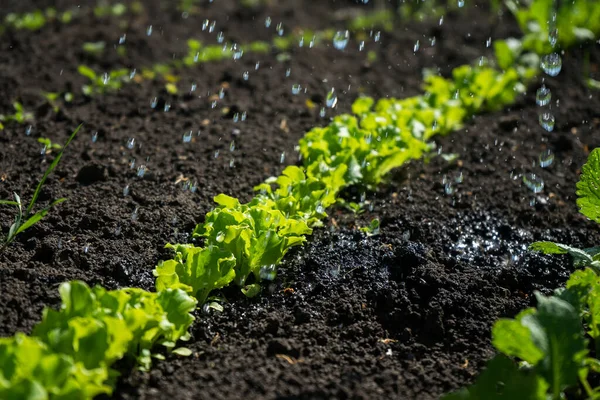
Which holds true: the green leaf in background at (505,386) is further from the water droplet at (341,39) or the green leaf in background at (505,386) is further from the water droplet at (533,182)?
the water droplet at (341,39)

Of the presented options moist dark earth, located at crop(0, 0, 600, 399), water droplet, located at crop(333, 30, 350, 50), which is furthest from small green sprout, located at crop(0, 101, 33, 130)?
water droplet, located at crop(333, 30, 350, 50)

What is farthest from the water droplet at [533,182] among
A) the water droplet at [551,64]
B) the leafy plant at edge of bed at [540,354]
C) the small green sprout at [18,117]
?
the small green sprout at [18,117]

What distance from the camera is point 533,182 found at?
13.6 feet

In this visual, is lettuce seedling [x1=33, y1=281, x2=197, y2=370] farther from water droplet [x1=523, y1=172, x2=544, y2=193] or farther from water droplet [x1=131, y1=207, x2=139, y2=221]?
water droplet [x1=523, y1=172, x2=544, y2=193]

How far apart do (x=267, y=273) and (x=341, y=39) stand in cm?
409

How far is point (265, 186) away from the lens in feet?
11.5

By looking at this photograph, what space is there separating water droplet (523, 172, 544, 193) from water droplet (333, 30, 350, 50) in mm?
2825

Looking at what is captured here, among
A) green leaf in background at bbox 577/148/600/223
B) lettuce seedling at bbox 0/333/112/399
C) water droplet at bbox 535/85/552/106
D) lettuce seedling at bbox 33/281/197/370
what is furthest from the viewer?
water droplet at bbox 535/85/552/106

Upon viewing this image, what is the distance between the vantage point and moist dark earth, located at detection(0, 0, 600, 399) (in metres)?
2.64

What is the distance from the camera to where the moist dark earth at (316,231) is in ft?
8.67

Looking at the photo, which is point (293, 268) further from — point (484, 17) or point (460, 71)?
point (484, 17)

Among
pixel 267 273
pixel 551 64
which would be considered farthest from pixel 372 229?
pixel 551 64

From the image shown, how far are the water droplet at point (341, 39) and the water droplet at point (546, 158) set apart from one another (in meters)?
2.60

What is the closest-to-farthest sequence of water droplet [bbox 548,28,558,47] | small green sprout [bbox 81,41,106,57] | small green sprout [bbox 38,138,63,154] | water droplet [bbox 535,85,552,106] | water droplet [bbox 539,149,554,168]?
small green sprout [bbox 38,138,63,154] < water droplet [bbox 539,149,554,168] < water droplet [bbox 535,85,552,106] < small green sprout [bbox 81,41,106,57] < water droplet [bbox 548,28,558,47]
